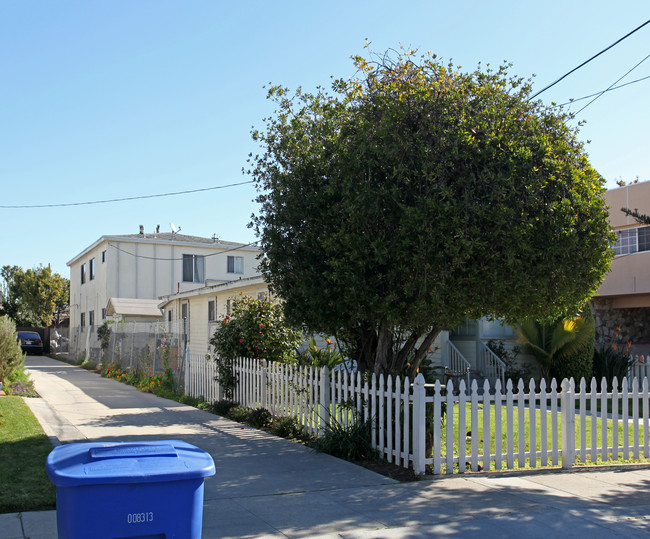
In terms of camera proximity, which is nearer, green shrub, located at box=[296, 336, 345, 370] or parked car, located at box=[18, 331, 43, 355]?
green shrub, located at box=[296, 336, 345, 370]

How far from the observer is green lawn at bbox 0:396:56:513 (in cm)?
624

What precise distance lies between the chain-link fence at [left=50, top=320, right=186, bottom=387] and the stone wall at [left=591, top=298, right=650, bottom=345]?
13.3 metres

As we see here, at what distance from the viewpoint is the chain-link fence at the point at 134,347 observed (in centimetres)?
1827

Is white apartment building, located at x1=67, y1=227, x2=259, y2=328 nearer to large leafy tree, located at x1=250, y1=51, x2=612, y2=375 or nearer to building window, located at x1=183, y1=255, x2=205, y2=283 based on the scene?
building window, located at x1=183, y1=255, x2=205, y2=283

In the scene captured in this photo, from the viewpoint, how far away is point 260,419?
11.5m

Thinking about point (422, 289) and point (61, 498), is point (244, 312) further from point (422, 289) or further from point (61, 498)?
point (61, 498)

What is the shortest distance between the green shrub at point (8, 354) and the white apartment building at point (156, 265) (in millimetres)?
15264

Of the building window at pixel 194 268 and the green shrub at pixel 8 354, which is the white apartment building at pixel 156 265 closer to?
the building window at pixel 194 268

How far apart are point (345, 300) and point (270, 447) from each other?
8.73ft

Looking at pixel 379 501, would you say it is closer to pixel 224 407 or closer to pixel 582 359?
pixel 224 407

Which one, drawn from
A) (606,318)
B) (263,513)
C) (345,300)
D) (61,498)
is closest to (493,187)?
(345,300)

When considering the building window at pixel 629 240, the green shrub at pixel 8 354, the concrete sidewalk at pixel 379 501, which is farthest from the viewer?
the building window at pixel 629 240

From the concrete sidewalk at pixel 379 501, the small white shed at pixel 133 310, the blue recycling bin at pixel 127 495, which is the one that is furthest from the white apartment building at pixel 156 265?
the blue recycling bin at pixel 127 495

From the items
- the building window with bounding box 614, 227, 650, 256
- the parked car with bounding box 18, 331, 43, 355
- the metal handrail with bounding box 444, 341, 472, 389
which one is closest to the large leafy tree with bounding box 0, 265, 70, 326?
the parked car with bounding box 18, 331, 43, 355
